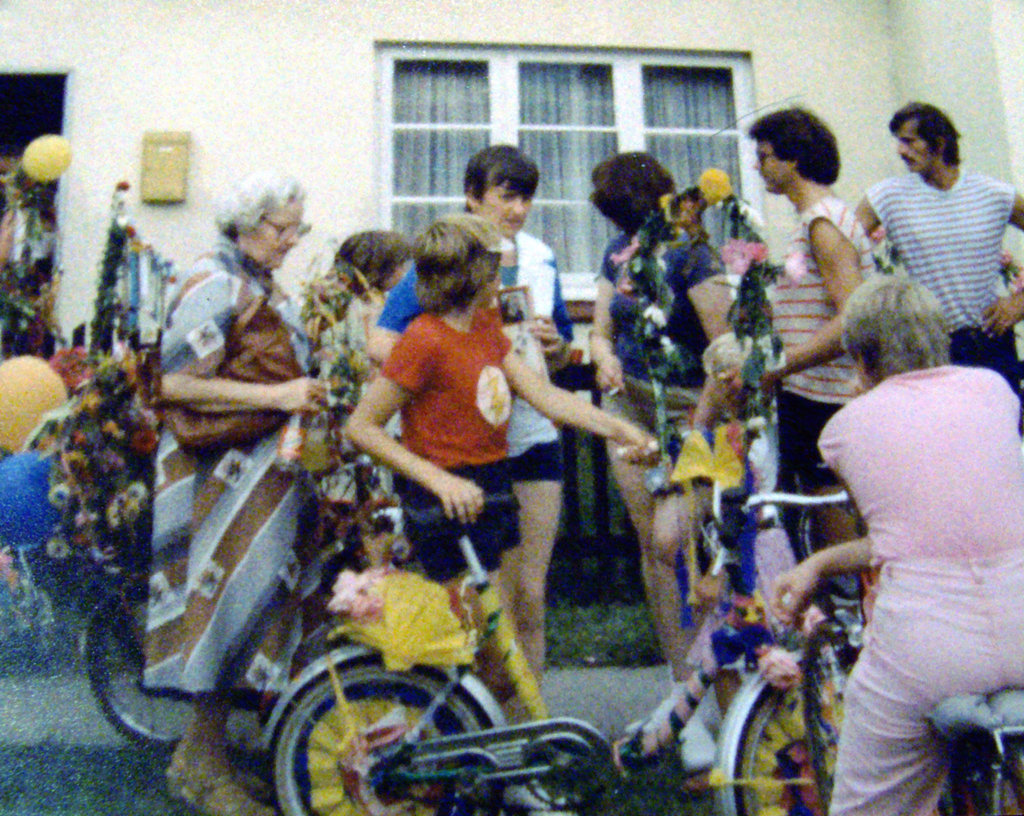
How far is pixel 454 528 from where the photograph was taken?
103 inches

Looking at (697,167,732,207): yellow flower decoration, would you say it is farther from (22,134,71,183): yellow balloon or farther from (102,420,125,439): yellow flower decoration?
(22,134,71,183): yellow balloon

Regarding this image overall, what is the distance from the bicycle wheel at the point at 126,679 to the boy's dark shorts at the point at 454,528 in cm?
140

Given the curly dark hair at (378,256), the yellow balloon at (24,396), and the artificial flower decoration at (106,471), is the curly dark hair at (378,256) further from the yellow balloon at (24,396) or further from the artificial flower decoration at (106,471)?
the yellow balloon at (24,396)

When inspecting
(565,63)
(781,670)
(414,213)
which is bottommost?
(781,670)

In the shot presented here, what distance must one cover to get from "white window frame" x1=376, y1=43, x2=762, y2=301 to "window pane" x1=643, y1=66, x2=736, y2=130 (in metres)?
0.06

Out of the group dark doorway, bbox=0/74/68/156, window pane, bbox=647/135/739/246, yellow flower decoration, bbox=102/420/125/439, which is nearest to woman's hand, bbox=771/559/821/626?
yellow flower decoration, bbox=102/420/125/439

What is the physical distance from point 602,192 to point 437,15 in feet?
Answer: 10.8

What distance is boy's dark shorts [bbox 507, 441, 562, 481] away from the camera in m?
3.06

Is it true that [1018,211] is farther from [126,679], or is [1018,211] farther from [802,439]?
[126,679]

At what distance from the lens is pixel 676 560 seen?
10.0 feet

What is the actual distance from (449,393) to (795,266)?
1.17 m

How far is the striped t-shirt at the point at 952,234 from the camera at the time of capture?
11.9ft

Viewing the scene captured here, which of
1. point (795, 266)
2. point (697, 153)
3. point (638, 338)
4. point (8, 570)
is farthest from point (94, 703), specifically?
point (697, 153)

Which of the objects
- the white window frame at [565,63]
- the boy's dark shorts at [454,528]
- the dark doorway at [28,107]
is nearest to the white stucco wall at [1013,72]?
the white window frame at [565,63]
